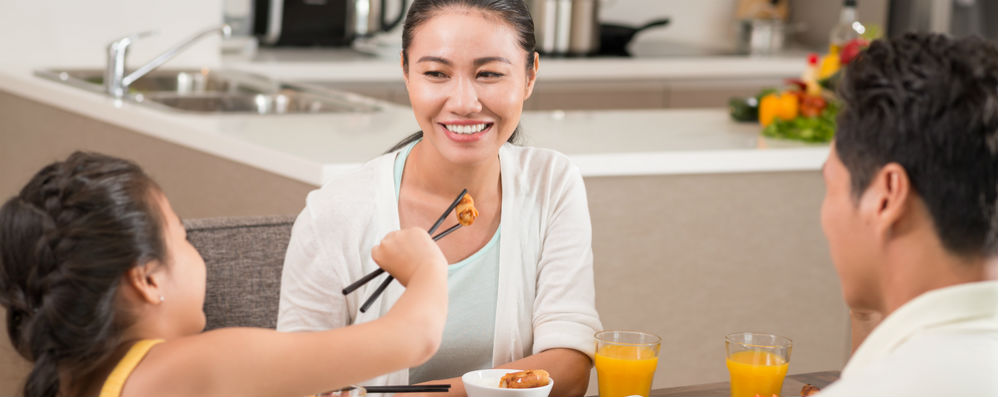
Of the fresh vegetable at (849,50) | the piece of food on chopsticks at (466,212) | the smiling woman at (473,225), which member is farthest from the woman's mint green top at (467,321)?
the fresh vegetable at (849,50)

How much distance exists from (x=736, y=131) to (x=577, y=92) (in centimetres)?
149

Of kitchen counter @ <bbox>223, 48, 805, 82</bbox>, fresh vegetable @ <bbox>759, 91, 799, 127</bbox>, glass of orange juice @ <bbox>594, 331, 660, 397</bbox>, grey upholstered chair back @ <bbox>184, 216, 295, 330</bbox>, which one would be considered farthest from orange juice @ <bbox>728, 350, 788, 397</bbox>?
kitchen counter @ <bbox>223, 48, 805, 82</bbox>

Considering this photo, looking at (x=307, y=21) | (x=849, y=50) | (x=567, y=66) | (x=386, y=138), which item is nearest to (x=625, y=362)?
(x=386, y=138)

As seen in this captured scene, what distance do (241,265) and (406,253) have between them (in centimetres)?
61

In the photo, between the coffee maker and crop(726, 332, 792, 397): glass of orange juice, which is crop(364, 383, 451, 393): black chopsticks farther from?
the coffee maker

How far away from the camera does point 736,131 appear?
128 inches

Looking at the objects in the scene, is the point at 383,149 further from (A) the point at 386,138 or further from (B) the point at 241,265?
(B) the point at 241,265

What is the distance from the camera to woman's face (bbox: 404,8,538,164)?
71.1 inches

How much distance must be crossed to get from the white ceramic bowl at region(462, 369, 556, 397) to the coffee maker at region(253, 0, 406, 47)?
10.6 ft

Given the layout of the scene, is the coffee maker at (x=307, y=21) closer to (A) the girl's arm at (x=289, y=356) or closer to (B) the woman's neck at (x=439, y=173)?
(B) the woman's neck at (x=439, y=173)

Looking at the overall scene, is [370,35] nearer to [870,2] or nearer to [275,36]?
[275,36]

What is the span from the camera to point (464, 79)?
1.81m

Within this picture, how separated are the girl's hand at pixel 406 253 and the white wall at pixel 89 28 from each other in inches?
100

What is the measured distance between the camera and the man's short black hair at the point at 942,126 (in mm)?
1049
